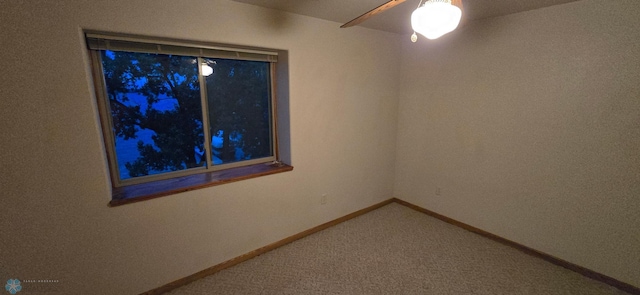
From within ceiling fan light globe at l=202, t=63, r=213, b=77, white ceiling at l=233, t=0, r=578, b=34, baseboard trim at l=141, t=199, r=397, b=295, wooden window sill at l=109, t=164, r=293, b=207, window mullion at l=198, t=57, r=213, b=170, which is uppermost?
white ceiling at l=233, t=0, r=578, b=34

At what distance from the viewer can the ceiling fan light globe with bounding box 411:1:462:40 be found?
1.01m

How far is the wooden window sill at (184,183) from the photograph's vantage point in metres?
1.74

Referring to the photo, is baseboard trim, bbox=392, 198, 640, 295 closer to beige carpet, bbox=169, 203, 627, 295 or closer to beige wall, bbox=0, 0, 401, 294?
beige carpet, bbox=169, 203, 627, 295

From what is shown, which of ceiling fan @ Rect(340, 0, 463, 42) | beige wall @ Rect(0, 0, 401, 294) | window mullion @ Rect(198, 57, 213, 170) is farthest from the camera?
window mullion @ Rect(198, 57, 213, 170)

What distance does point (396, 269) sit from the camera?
218 centimetres

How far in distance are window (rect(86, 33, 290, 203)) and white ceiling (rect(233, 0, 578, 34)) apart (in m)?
0.49

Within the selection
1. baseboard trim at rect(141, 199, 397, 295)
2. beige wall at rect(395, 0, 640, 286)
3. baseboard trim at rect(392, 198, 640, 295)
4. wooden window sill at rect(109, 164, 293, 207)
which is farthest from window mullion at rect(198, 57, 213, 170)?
baseboard trim at rect(392, 198, 640, 295)

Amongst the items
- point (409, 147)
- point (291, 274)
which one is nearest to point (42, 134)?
point (291, 274)

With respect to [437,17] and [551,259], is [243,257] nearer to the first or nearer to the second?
[437,17]

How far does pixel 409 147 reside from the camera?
3275 mm

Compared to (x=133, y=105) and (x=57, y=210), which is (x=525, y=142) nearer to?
(x=133, y=105)

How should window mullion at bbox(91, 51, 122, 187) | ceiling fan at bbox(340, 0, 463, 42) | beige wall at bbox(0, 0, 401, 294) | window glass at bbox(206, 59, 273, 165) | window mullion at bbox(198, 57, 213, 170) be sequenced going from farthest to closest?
window glass at bbox(206, 59, 273, 165), window mullion at bbox(198, 57, 213, 170), window mullion at bbox(91, 51, 122, 187), beige wall at bbox(0, 0, 401, 294), ceiling fan at bbox(340, 0, 463, 42)

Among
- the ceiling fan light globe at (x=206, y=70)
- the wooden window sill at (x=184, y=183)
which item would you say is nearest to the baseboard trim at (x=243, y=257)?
the wooden window sill at (x=184, y=183)

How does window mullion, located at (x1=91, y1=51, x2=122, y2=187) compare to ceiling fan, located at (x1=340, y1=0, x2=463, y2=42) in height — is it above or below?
below
